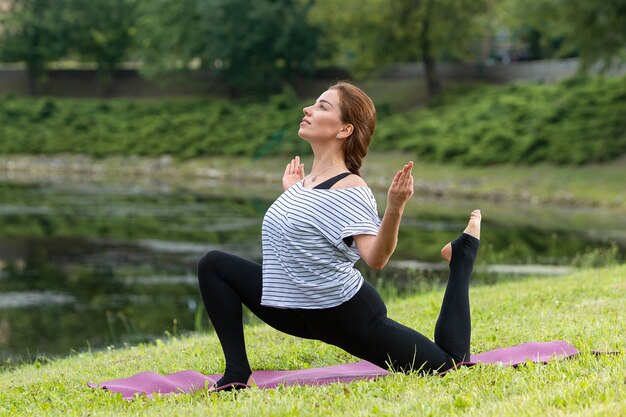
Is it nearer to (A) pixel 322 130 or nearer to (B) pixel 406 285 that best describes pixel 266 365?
(A) pixel 322 130

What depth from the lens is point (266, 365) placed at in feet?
21.5

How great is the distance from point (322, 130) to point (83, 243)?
15.8 m

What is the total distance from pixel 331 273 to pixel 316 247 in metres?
0.15

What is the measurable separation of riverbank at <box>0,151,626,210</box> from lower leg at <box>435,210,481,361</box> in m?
22.2

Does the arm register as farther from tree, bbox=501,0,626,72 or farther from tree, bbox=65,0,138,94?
tree, bbox=65,0,138,94

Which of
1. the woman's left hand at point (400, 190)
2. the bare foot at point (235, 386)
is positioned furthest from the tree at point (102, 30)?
the woman's left hand at point (400, 190)

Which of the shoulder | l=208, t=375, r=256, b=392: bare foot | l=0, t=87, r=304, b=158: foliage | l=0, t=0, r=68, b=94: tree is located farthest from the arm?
l=0, t=0, r=68, b=94: tree

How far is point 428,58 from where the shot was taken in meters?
44.0

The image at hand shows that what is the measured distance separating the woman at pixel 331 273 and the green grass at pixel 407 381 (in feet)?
0.87

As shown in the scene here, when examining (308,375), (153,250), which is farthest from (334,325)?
(153,250)

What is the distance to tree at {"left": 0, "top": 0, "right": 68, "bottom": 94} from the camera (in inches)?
2176

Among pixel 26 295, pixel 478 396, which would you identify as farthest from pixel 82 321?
pixel 478 396

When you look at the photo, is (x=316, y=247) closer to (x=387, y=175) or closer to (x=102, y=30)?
(x=387, y=175)

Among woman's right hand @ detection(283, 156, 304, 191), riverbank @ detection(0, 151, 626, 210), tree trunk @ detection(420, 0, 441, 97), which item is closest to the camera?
woman's right hand @ detection(283, 156, 304, 191)
